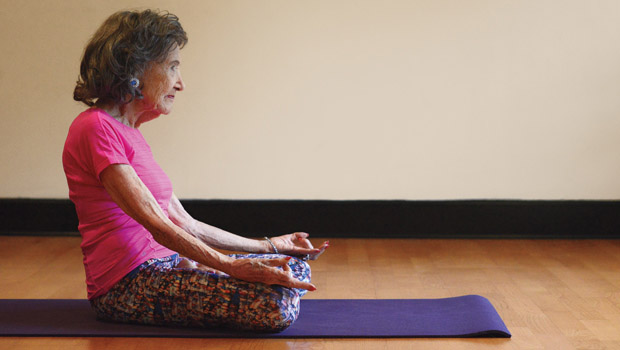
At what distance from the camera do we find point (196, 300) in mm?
2371

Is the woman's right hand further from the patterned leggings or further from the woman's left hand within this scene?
the woman's left hand

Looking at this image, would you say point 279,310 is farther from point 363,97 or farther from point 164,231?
point 363,97

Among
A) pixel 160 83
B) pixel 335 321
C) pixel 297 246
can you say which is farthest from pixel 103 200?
pixel 335 321

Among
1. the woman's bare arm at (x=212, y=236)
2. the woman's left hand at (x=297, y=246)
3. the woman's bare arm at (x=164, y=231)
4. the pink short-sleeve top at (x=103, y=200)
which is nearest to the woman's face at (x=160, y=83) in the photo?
the pink short-sleeve top at (x=103, y=200)

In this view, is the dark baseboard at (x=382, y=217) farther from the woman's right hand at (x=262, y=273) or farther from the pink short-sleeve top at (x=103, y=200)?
the woman's right hand at (x=262, y=273)

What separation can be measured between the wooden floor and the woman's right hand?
0.71 feet

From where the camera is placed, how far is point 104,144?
2307 millimetres

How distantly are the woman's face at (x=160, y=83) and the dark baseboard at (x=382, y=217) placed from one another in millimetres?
1757

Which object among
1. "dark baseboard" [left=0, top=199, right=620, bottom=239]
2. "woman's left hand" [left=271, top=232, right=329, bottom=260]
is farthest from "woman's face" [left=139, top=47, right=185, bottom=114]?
"dark baseboard" [left=0, top=199, right=620, bottom=239]

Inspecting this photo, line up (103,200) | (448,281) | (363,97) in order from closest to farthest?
(103,200) → (448,281) → (363,97)

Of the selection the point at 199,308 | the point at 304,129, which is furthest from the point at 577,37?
the point at 199,308

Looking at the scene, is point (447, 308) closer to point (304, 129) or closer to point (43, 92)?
point (304, 129)

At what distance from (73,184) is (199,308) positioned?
58cm

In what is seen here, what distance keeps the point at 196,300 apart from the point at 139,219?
1.05 ft
